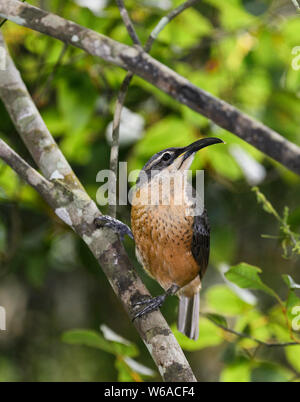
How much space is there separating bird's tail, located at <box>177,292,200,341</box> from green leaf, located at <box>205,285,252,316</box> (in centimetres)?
25

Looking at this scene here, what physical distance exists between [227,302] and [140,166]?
124 cm

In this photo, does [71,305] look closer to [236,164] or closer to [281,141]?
[236,164]

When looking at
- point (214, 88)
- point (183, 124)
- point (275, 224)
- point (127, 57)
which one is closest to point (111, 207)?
point (127, 57)

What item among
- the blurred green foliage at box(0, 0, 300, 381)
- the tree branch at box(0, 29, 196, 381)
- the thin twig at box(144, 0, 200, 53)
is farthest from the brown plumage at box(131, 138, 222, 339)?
the thin twig at box(144, 0, 200, 53)

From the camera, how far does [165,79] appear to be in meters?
2.07

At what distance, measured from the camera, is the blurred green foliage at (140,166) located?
336 centimetres

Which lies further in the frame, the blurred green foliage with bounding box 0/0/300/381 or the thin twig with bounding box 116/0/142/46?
the blurred green foliage with bounding box 0/0/300/381

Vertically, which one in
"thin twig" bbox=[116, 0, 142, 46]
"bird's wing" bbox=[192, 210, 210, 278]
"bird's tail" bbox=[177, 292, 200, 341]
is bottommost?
"bird's tail" bbox=[177, 292, 200, 341]

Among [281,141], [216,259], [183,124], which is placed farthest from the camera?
[216,259]

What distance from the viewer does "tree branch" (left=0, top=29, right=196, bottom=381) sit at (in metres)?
2.36

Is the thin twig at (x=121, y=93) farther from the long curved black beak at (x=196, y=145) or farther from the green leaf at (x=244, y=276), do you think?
the green leaf at (x=244, y=276)

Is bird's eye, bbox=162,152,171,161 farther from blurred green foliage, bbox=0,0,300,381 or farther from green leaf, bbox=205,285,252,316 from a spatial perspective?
green leaf, bbox=205,285,252,316

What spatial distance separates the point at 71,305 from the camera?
574 centimetres
